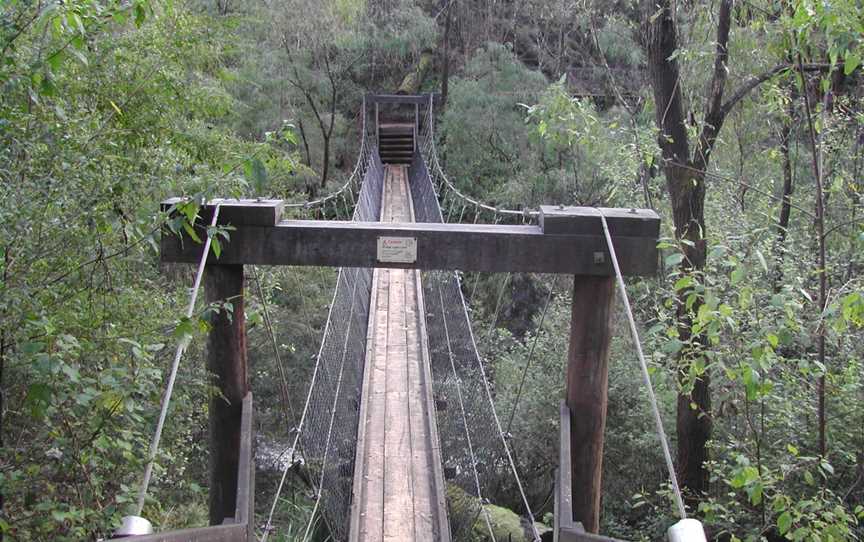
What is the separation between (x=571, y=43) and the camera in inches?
601

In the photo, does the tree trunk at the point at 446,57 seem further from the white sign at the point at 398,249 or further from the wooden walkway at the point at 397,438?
the white sign at the point at 398,249

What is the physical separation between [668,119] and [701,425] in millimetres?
1451

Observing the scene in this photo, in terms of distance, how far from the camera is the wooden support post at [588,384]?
6.80ft

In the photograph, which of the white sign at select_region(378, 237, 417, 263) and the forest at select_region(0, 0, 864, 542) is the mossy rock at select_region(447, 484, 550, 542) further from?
the white sign at select_region(378, 237, 417, 263)

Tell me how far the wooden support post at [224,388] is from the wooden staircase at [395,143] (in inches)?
501

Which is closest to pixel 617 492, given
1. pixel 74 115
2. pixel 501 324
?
pixel 74 115

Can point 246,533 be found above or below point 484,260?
below

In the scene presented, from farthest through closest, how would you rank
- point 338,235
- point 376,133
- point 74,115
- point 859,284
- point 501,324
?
1. point 376,133
2. point 501,324
3. point 859,284
4. point 74,115
5. point 338,235

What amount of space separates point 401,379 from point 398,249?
8.13ft

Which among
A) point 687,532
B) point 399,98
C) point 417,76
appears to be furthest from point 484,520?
point 417,76

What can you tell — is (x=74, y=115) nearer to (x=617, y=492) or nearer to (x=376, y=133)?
(x=617, y=492)

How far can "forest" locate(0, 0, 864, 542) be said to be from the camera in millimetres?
1727

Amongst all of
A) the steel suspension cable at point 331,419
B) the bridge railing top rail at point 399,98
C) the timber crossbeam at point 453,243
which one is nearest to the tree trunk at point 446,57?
the bridge railing top rail at point 399,98

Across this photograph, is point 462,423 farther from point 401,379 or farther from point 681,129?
point 681,129
